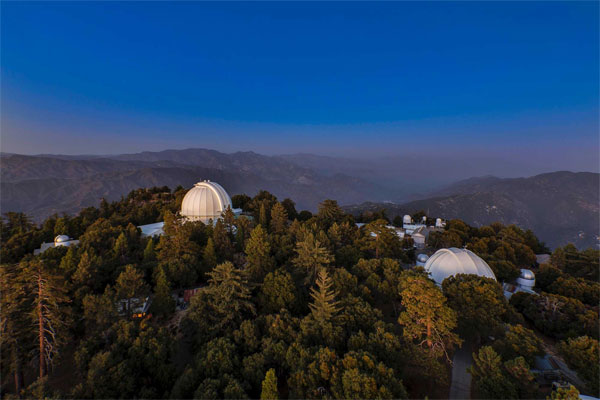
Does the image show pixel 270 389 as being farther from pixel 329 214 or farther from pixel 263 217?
pixel 329 214

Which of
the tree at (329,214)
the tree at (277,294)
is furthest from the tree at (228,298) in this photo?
the tree at (329,214)

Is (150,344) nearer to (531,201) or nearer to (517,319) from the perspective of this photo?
(517,319)

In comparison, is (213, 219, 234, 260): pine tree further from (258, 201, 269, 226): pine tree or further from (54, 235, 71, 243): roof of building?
(54, 235, 71, 243): roof of building

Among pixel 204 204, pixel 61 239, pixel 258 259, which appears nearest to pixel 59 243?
pixel 61 239

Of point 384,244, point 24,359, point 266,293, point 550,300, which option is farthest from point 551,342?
point 24,359

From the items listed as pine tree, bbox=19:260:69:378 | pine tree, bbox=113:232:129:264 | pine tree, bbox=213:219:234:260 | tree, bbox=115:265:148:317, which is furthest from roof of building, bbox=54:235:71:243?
pine tree, bbox=19:260:69:378
